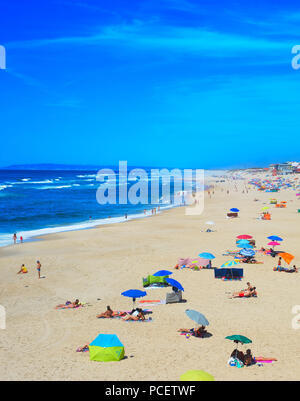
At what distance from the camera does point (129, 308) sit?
589 inches

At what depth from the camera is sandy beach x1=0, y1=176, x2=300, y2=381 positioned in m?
10.2

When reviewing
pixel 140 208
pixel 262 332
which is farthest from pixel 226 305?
pixel 140 208

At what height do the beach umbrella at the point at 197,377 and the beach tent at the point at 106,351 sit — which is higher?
the beach umbrella at the point at 197,377

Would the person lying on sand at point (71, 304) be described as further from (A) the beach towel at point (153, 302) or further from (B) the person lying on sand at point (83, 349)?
(B) the person lying on sand at point (83, 349)

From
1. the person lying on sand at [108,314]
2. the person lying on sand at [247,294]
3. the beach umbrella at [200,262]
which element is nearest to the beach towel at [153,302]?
the person lying on sand at [108,314]

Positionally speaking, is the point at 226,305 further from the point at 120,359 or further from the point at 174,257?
the point at 174,257

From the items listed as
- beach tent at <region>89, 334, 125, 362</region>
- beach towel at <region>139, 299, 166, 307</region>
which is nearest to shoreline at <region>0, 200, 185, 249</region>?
beach towel at <region>139, 299, 166, 307</region>

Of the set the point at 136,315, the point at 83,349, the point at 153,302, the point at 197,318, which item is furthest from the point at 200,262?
the point at 83,349

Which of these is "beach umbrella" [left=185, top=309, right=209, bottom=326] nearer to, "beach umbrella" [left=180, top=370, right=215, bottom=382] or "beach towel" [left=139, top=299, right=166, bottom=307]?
"beach towel" [left=139, top=299, right=166, bottom=307]

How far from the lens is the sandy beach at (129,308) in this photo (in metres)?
10.2

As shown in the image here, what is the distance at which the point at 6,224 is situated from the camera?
3878cm

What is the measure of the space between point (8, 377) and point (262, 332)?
787 centimetres

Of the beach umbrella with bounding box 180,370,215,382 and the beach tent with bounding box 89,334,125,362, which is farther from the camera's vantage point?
the beach tent with bounding box 89,334,125,362

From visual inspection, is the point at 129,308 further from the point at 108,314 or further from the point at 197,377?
the point at 197,377
